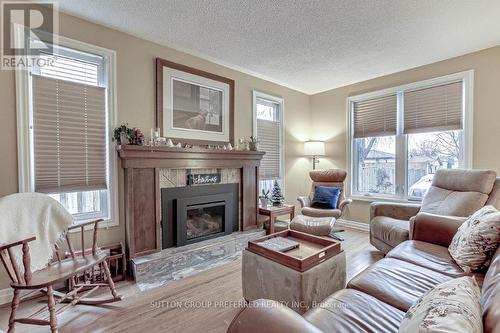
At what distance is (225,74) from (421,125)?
A: 9.78ft

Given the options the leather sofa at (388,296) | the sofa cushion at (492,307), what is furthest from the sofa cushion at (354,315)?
the sofa cushion at (492,307)

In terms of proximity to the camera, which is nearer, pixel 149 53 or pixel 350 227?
pixel 149 53

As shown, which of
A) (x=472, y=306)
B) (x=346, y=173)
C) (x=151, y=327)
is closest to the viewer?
(x=472, y=306)

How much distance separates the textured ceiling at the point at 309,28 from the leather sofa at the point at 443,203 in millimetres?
1549

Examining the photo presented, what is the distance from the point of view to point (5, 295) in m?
1.98

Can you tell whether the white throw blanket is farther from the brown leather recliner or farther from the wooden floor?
the brown leather recliner

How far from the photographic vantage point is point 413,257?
1747mm

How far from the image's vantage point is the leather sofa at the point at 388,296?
0.76 metres

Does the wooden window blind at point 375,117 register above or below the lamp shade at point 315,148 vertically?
above

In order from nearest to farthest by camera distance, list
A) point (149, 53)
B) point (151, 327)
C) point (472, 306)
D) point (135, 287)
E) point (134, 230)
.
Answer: point (472, 306) < point (151, 327) < point (135, 287) < point (134, 230) < point (149, 53)

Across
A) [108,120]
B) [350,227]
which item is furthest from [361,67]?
[108,120]

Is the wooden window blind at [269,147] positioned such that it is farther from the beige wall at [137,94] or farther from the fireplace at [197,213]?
the fireplace at [197,213]

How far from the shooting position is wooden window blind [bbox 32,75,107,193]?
2121mm

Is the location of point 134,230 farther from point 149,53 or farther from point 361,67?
point 361,67
